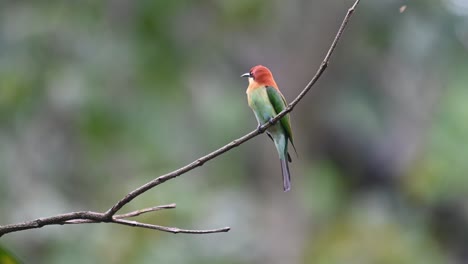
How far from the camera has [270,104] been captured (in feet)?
9.39

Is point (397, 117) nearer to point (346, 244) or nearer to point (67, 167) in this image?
point (346, 244)

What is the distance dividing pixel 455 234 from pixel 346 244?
264 cm

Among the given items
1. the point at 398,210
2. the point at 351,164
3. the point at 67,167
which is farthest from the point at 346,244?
the point at 67,167

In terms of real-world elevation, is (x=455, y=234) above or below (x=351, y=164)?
below

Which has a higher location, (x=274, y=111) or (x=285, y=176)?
(x=274, y=111)

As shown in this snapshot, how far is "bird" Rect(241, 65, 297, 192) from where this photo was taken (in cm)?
262

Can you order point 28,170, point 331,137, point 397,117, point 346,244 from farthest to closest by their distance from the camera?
point 397,117 < point 331,137 < point 28,170 < point 346,244

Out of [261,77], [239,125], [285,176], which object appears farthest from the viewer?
[239,125]

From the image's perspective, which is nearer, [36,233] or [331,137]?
[36,233]

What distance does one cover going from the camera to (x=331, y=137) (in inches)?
436

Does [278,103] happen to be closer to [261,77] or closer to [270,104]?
[270,104]

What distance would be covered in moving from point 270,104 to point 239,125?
28.6 ft

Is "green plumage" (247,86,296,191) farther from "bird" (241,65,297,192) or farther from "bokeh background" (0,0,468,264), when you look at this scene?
"bokeh background" (0,0,468,264)

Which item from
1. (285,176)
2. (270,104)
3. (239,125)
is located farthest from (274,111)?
(239,125)
